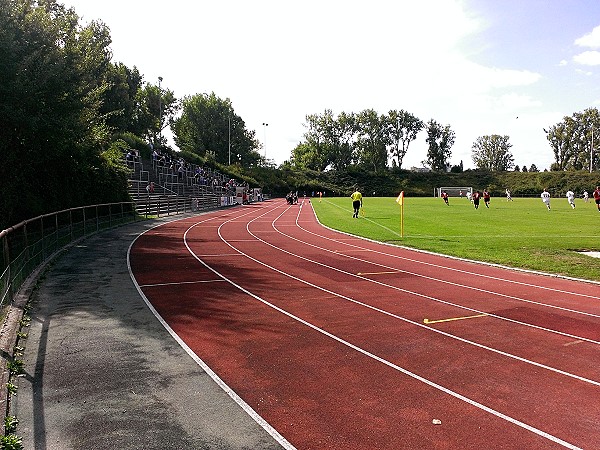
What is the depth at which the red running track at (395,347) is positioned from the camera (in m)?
4.95

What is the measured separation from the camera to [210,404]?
5312 millimetres

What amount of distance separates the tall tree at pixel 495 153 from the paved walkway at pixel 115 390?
150 metres

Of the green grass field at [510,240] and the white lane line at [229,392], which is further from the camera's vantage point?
the green grass field at [510,240]

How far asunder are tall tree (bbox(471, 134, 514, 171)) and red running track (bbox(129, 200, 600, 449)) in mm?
144066

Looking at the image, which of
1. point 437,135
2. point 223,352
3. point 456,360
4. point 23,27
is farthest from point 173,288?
point 437,135

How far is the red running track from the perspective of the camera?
495cm

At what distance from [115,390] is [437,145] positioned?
142389 mm

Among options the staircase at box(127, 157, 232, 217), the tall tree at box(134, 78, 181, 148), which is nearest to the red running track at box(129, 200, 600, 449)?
the staircase at box(127, 157, 232, 217)

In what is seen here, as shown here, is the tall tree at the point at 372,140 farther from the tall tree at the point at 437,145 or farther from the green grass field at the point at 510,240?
the green grass field at the point at 510,240

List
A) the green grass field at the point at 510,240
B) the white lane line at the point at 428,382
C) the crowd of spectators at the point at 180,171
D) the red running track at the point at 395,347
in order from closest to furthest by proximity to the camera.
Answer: the white lane line at the point at 428,382 → the red running track at the point at 395,347 → the green grass field at the point at 510,240 → the crowd of spectators at the point at 180,171

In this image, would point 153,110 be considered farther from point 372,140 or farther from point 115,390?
point 115,390

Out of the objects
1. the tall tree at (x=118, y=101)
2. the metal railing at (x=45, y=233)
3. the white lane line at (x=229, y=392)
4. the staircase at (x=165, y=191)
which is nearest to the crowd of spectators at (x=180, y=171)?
the staircase at (x=165, y=191)

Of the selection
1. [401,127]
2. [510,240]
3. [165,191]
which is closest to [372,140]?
[401,127]

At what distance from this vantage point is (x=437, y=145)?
457 ft
